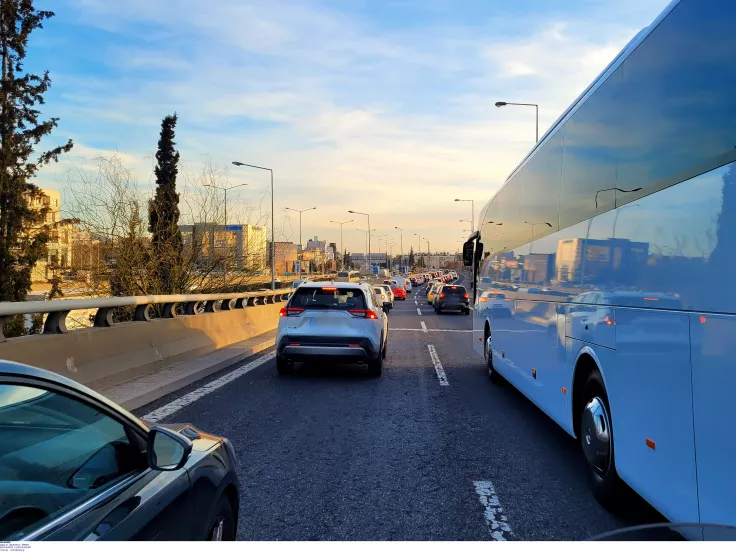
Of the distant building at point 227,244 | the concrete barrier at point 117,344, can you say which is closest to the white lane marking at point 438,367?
the concrete barrier at point 117,344

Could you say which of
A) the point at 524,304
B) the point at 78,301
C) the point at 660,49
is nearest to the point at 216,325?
the point at 78,301

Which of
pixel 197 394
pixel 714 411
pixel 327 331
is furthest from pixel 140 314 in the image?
pixel 714 411

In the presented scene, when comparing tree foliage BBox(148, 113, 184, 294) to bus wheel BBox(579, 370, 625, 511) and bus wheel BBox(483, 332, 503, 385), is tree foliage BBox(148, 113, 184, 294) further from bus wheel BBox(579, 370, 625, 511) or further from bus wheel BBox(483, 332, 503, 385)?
bus wheel BBox(579, 370, 625, 511)

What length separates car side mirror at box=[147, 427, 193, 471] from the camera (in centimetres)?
250

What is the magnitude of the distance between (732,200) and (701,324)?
2.22 ft

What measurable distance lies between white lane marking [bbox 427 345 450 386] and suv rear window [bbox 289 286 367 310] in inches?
76.9

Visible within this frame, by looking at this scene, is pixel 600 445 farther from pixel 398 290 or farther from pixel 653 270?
pixel 398 290

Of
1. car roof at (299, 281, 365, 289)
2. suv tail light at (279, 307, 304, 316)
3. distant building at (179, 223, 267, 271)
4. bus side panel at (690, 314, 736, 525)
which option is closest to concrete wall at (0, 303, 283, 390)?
suv tail light at (279, 307, 304, 316)

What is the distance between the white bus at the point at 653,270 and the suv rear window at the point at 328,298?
494 cm

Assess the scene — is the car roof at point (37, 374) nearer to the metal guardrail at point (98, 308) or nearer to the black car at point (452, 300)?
the metal guardrail at point (98, 308)

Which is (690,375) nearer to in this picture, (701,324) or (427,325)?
(701,324)

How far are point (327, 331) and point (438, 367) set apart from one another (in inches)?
121

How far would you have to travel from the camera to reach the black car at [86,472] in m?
2.10

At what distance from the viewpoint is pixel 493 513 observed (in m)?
4.69
